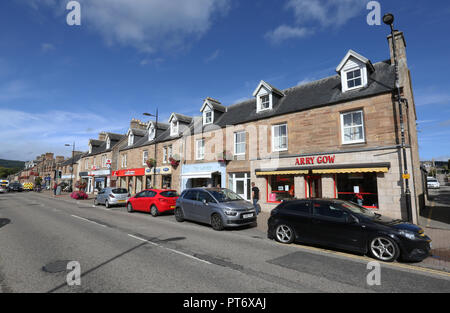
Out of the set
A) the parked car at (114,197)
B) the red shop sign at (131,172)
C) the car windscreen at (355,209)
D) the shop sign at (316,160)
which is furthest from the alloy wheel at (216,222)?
the red shop sign at (131,172)

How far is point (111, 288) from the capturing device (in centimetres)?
430

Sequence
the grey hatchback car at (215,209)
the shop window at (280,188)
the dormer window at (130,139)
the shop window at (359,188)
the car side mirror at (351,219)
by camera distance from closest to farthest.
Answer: the car side mirror at (351,219) → the grey hatchback car at (215,209) → the shop window at (359,188) → the shop window at (280,188) → the dormer window at (130,139)

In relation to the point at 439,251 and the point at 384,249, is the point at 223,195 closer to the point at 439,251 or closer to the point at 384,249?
the point at 384,249

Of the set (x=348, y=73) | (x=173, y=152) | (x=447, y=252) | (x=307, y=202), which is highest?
(x=348, y=73)

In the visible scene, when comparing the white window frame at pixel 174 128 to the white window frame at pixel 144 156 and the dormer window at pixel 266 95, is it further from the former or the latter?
the dormer window at pixel 266 95

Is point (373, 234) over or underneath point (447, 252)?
over

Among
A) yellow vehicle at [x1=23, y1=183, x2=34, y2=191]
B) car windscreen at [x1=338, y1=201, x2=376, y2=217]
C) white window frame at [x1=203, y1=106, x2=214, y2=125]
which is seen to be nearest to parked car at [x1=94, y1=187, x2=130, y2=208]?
white window frame at [x1=203, y1=106, x2=214, y2=125]

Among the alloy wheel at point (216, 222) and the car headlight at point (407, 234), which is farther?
the alloy wheel at point (216, 222)

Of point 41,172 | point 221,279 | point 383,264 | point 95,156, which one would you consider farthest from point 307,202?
point 41,172

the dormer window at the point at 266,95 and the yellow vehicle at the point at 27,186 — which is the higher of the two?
the dormer window at the point at 266,95

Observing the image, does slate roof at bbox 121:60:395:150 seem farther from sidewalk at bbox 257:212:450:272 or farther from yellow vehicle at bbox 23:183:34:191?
yellow vehicle at bbox 23:183:34:191

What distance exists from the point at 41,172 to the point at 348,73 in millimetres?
81219

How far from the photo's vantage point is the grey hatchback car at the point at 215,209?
9.91m

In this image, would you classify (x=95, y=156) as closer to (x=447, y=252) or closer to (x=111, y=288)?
(x=111, y=288)
